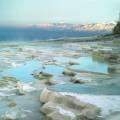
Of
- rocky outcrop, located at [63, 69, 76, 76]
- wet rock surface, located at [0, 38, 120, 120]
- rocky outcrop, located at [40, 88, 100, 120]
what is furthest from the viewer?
rocky outcrop, located at [63, 69, 76, 76]

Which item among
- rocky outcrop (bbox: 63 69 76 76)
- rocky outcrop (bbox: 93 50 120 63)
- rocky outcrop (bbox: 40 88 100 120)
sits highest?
rocky outcrop (bbox: 40 88 100 120)

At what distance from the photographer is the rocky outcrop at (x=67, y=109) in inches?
567

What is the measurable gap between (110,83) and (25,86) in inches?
219

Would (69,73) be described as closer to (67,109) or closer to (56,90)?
(56,90)

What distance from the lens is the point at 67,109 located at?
15.4 m

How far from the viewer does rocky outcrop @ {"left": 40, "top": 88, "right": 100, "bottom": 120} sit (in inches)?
567

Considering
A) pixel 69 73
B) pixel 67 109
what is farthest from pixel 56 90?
pixel 69 73

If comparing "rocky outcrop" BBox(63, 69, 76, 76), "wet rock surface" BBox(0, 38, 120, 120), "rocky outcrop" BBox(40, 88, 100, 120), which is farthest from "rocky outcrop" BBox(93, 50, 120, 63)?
"rocky outcrop" BBox(40, 88, 100, 120)

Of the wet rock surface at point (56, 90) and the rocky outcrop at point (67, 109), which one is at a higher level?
the rocky outcrop at point (67, 109)

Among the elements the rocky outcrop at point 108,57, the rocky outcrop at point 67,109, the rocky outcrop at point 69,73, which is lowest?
the rocky outcrop at point 108,57

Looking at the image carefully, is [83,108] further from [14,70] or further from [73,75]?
[14,70]

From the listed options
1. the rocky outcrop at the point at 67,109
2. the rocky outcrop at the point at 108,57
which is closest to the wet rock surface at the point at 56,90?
the rocky outcrop at the point at 67,109

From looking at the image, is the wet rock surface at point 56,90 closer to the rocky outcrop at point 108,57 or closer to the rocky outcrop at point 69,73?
the rocky outcrop at point 69,73

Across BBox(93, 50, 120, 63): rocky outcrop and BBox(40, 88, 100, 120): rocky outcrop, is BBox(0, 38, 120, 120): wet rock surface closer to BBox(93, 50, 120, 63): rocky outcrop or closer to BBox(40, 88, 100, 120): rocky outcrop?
BBox(40, 88, 100, 120): rocky outcrop
